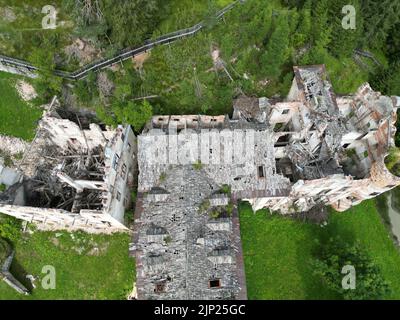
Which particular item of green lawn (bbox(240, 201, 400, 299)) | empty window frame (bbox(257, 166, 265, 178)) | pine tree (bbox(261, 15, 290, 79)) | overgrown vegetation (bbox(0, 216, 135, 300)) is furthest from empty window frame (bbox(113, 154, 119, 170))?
pine tree (bbox(261, 15, 290, 79))

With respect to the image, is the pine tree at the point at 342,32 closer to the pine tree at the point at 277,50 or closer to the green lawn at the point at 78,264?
the pine tree at the point at 277,50

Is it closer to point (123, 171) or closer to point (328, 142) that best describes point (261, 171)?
point (328, 142)

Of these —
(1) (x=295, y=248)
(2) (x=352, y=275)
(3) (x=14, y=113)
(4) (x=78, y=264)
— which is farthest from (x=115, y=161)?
(2) (x=352, y=275)

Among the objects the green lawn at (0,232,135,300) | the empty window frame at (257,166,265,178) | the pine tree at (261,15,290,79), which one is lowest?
the green lawn at (0,232,135,300)

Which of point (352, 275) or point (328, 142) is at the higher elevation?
point (328, 142)

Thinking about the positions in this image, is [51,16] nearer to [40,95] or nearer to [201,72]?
[40,95]

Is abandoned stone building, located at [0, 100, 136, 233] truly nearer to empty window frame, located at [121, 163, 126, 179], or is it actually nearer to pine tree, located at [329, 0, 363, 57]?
empty window frame, located at [121, 163, 126, 179]
